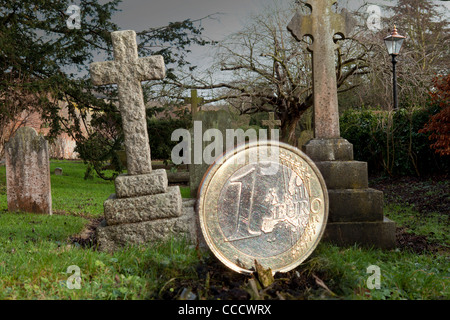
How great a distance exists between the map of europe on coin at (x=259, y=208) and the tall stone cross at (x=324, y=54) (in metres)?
1.90

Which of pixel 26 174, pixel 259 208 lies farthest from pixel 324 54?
pixel 26 174

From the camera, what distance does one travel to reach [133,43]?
4480 millimetres

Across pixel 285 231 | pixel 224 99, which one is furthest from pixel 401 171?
pixel 285 231

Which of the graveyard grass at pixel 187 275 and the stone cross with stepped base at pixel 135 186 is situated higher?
the stone cross with stepped base at pixel 135 186

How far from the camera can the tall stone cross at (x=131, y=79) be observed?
14.6 feet

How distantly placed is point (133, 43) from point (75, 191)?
687 cm

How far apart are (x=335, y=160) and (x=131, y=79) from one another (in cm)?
282

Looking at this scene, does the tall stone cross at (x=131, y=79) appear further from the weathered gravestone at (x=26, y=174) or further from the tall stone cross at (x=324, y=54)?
the weathered gravestone at (x=26, y=174)

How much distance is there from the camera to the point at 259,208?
10.8ft

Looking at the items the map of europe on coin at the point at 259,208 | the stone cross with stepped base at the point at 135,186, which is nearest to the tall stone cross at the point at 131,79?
the stone cross with stepped base at the point at 135,186

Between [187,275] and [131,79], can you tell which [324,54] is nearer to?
[131,79]

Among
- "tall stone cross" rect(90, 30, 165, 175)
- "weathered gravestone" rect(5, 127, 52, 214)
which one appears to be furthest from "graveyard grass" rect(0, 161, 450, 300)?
"weathered gravestone" rect(5, 127, 52, 214)
